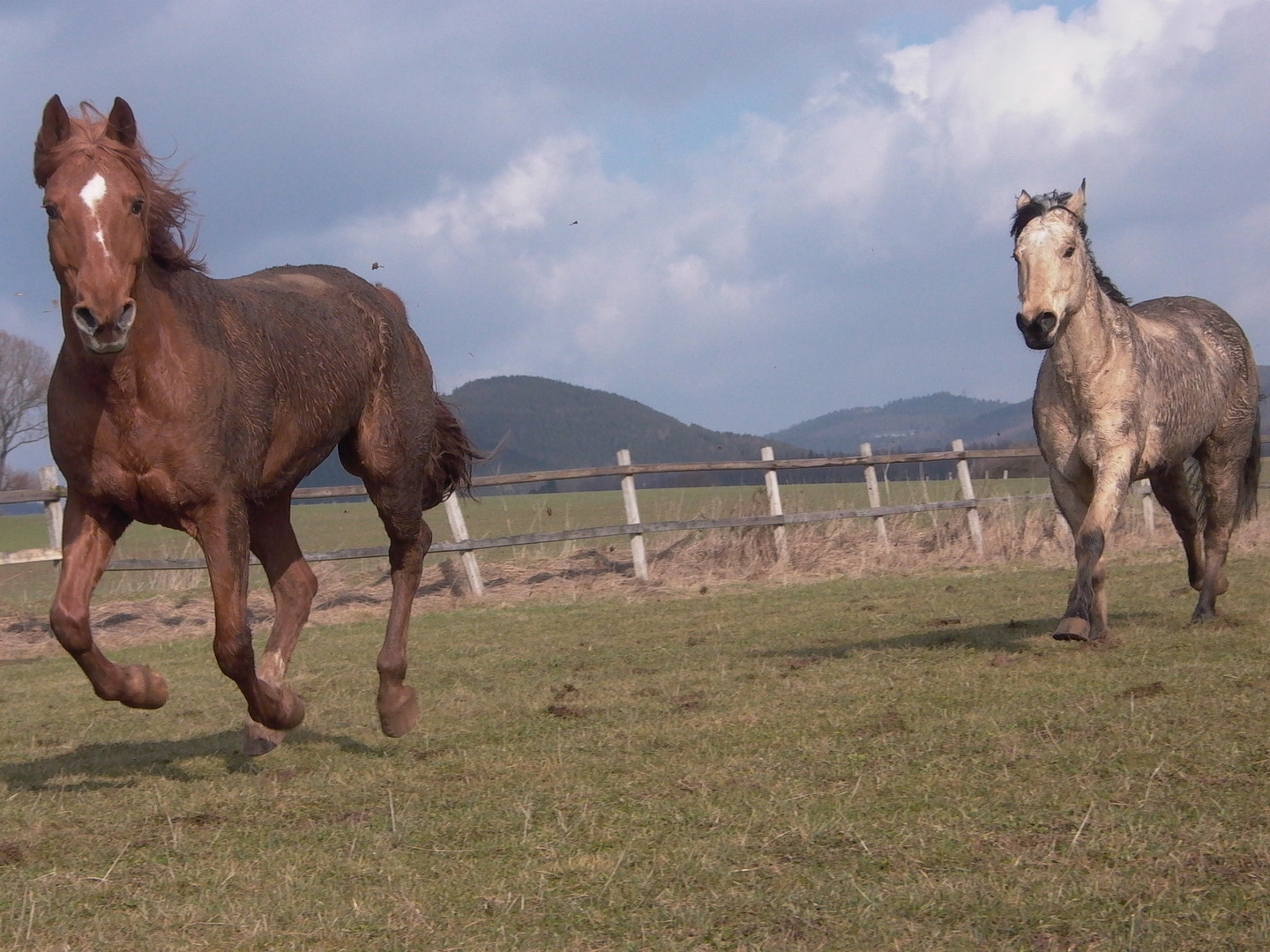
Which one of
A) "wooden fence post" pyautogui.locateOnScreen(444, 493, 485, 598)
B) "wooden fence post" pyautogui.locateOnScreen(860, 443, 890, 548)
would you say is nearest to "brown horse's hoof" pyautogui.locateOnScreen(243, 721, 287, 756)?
"wooden fence post" pyautogui.locateOnScreen(444, 493, 485, 598)

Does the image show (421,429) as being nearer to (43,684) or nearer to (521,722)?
(521,722)

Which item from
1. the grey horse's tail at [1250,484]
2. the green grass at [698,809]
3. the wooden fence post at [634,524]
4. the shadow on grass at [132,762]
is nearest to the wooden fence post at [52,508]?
the green grass at [698,809]

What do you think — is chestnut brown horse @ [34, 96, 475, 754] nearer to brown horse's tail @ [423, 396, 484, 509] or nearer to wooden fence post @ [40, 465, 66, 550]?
brown horse's tail @ [423, 396, 484, 509]

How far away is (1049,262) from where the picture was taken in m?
6.57

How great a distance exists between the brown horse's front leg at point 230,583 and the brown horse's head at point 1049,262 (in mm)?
4010

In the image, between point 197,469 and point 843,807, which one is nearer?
point 843,807

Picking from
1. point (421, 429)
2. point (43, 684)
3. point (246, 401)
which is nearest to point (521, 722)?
point (421, 429)

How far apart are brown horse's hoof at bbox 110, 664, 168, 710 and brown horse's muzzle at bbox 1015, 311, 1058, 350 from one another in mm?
4390

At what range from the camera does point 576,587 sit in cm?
1379

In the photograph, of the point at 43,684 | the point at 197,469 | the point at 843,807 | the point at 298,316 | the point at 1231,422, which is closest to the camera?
the point at 843,807

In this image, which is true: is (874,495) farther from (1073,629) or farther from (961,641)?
(1073,629)

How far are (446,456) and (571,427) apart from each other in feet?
449

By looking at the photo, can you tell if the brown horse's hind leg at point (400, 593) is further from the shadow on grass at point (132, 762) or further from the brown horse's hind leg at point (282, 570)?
the brown horse's hind leg at point (282, 570)

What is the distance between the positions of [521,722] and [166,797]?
1.70 meters
